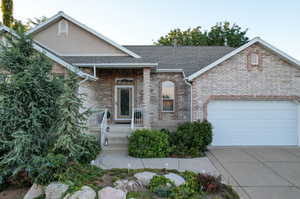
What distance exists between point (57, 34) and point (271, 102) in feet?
40.7

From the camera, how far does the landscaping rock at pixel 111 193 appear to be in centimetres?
397

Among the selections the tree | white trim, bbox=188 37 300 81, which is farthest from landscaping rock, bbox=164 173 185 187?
the tree

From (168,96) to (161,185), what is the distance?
7745 millimetres

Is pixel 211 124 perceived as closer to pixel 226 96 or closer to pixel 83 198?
pixel 226 96

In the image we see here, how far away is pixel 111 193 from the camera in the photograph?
4.01 m

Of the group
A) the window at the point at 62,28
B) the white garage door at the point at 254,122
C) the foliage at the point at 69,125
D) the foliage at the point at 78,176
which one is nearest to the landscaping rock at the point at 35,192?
the foliage at the point at 78,176

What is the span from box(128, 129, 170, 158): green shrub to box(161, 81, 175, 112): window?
4.05m

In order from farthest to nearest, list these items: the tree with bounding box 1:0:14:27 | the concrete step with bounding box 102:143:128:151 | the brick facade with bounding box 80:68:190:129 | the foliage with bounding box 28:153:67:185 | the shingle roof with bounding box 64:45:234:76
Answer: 1. the tree with bounding box 1:0:14:27
2. the brick facade with bounding box 80:68:190:129
3. the shingle roof with bounding box 64:45:234:76
4. the concrete step with bounding box 102:143:128:151
5. the foliage with bounding box 28:153:67:185

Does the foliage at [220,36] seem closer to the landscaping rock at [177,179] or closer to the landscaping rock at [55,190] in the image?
the landscaping rock at [177,179]

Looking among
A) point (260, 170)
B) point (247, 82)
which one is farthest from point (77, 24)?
point (260, 170)

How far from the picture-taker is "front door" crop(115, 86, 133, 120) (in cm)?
1135

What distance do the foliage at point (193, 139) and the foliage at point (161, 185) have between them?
329 centimetres

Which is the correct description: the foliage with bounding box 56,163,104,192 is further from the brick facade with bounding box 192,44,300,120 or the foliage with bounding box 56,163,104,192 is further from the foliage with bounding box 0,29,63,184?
the brick facade with bounding box 192,44,300,120

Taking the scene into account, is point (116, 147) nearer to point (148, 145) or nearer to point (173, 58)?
point (148, 145)
